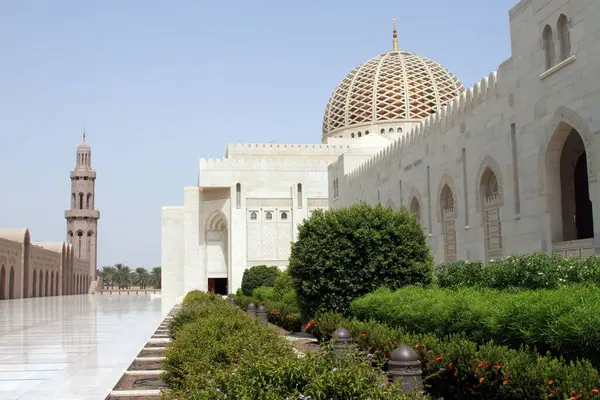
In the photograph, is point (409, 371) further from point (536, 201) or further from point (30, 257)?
point (30, 257)

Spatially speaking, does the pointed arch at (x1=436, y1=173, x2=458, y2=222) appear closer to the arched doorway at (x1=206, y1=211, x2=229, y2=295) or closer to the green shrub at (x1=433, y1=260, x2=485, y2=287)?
the green shrub at (x1=433, y1=260, x2=485, y2=287)

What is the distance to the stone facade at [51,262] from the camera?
3638 centimetres

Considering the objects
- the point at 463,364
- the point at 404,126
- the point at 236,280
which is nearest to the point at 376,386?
the point at 463,364

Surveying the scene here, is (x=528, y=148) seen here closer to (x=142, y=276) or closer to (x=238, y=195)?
(x=238, y=195)

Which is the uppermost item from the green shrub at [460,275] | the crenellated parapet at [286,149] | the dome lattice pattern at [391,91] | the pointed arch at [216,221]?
the dome lattice pattern at [391,91]

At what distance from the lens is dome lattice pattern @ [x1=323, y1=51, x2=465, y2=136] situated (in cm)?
3650

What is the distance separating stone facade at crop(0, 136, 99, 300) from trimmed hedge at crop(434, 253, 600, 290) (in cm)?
2925

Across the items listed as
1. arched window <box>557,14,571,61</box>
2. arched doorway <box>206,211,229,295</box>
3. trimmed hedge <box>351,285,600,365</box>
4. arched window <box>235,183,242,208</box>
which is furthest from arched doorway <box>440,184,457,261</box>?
arched doorway <box>206,211,229,295</box>

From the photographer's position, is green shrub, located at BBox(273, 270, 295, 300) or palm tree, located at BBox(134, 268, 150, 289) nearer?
green shrub, located at BBox(273, 270, 295, 300)

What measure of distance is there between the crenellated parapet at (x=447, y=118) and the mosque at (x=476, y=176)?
0.03 meters

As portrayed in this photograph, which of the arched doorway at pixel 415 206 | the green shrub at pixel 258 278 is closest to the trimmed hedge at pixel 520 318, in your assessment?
the arched doorway at pixel 415 206

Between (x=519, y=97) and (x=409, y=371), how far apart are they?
10.5 meters

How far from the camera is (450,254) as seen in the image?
678 inches

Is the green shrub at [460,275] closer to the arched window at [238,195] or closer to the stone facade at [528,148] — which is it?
the stone facade at [528,148]
